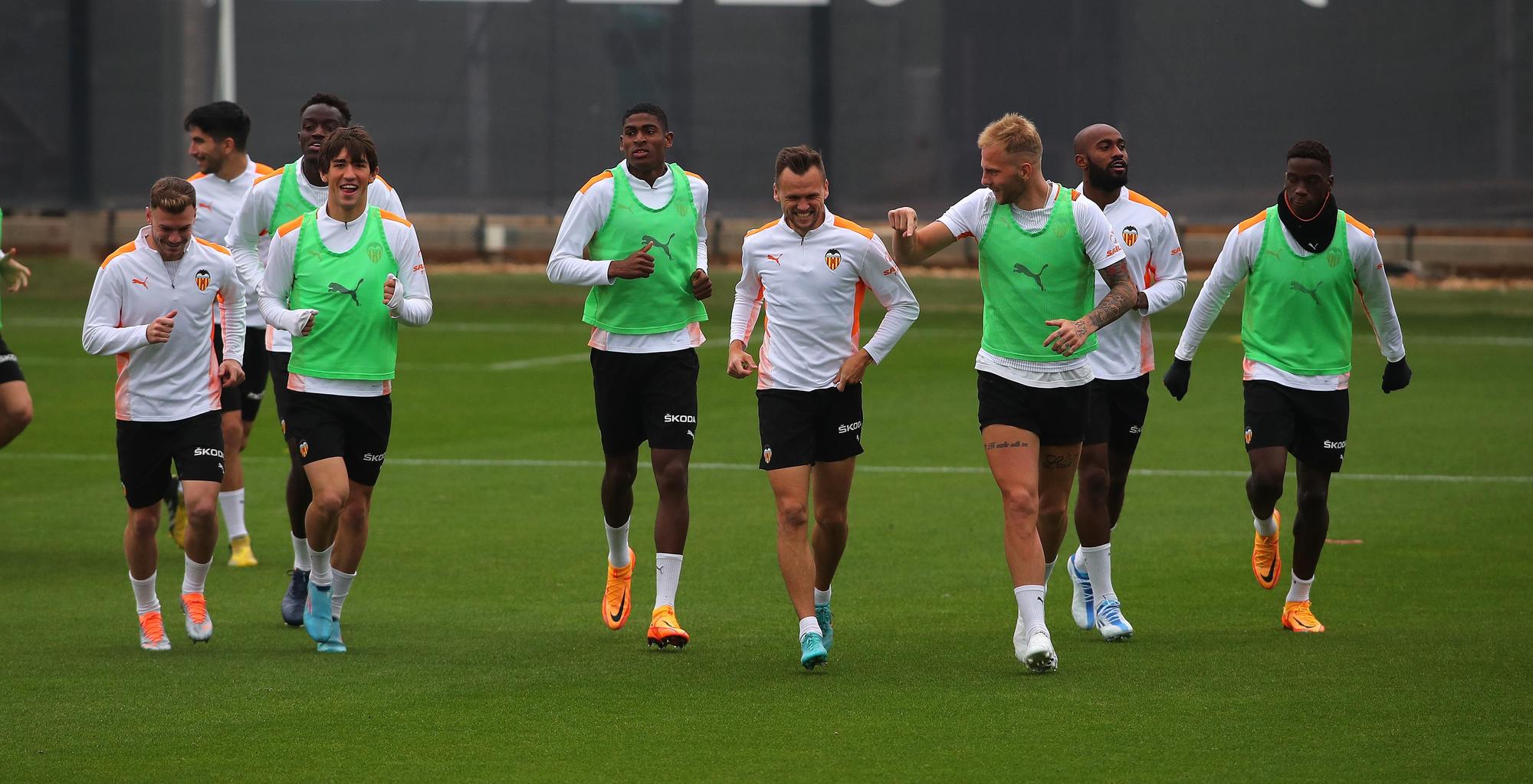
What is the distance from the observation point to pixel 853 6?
29.3 m

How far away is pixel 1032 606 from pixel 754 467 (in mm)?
6591

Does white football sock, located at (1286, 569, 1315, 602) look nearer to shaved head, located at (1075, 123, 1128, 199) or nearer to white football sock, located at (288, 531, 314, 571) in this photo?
shaved head, located at (1075, 123, 1128, 199)

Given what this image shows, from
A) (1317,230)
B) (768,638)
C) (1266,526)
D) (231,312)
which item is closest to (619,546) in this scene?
(768,638)

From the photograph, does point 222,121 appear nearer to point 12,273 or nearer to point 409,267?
point 12,273

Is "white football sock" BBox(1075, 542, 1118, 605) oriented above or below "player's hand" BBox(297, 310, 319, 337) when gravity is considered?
below

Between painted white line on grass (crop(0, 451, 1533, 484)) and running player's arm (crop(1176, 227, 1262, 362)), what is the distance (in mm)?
5100

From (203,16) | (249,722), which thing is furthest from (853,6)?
(249,722)

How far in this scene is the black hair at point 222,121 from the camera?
10.2 metres

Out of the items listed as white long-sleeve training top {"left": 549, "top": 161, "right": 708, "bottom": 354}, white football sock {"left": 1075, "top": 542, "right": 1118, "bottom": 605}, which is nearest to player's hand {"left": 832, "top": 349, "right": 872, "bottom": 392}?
white long-sleeve training top {"left": 549, "top": 161, "right": 708, "bottom": 354}

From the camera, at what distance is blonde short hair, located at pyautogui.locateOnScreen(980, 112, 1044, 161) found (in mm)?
7484

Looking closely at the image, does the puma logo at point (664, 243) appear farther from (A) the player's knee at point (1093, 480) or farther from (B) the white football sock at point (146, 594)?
(B) the white football sock at point (146, 594)

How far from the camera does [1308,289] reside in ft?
27.2

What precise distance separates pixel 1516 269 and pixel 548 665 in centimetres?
2326

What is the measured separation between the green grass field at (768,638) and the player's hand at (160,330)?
1.30 m
